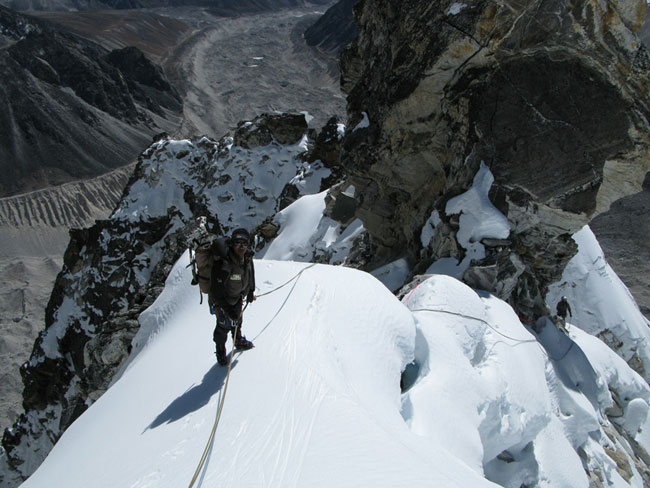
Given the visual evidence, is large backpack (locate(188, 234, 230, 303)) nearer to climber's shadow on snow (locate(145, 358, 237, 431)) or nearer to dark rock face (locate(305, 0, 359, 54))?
climber's shadow on snow (locate(145, 358, 237, 431))

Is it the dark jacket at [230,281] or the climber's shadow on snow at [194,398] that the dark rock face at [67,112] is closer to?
the dark jacket at [230,281]

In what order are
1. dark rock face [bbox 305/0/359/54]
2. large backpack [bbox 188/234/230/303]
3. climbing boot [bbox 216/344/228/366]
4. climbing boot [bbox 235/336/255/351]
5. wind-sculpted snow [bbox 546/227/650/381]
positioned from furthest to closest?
1. dark rock face [bbox 305/0/359/54]
2. wind-sculpted snow [bbox 546/227/650/381]
3. climbing boot [bbox 235/336/255/351]
4. climbing boot [bbox 216/344/228/366]
5. large backpack [bbox 188/234/230/303]

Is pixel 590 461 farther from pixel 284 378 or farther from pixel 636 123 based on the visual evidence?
pixel 636 123

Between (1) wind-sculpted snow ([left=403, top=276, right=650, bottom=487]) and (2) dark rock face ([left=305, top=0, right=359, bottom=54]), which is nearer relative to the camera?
(1) wind-sculpted snow ([left=403, top=276, right=650, bottom=487])

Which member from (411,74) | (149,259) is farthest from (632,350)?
(149,259)

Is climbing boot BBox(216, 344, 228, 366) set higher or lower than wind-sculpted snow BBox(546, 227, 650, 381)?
higher

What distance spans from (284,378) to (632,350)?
14.6m

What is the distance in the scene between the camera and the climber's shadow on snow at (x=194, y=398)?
375cm

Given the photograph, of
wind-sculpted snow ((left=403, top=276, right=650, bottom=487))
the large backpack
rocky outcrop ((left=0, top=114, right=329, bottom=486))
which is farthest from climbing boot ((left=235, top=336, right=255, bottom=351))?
rocky outcrop ((left=0, top=114, right=329, bottom=486))

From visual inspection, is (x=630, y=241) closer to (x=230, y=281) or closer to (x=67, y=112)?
(x=230, y=281)

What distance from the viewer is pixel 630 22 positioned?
7.38 metres

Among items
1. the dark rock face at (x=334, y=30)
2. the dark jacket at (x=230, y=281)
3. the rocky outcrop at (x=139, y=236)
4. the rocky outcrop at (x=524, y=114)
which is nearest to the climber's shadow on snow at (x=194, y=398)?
the dark jacket at (x=230, y=281)

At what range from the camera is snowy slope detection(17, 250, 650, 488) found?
9.70ft

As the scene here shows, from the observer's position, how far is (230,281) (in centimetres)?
425
